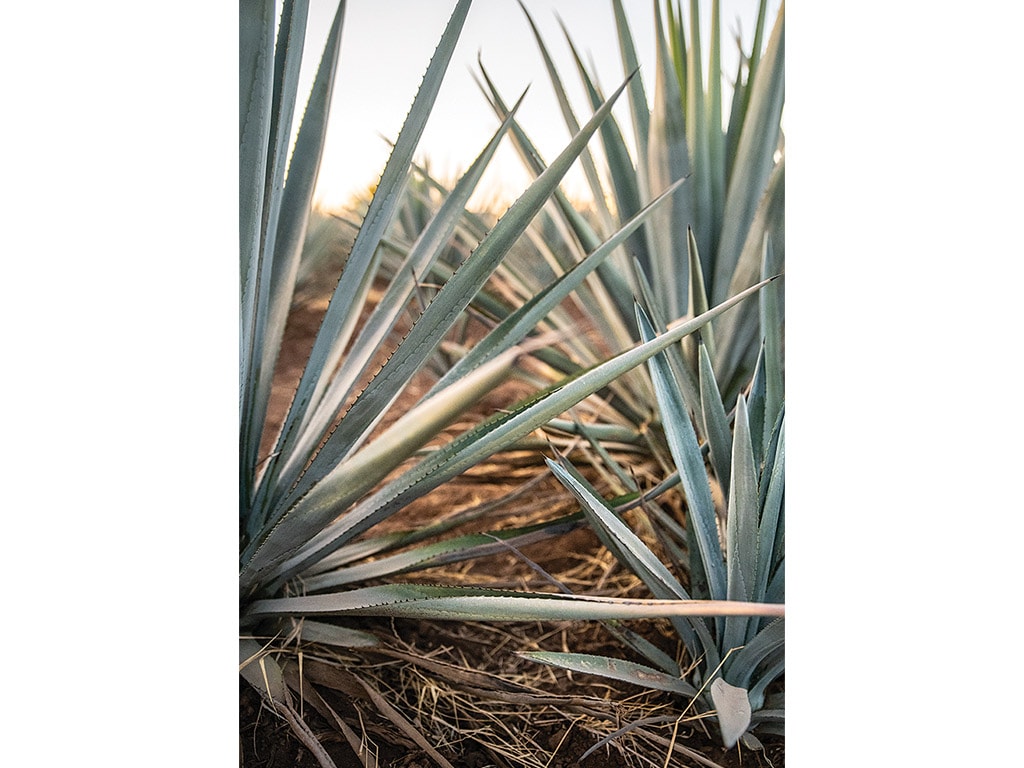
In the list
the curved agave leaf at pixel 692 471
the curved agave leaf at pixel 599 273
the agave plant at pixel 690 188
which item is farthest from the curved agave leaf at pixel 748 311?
the curved agave leaf at pixel 692 471

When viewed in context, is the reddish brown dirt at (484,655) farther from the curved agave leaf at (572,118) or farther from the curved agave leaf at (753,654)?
the curved agave leaf at (572,118)

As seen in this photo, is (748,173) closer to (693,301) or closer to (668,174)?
(668,174)

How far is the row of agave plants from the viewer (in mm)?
645

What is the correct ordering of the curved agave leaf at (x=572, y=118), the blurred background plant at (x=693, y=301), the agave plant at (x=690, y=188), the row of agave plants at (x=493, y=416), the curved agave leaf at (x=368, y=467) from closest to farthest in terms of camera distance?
the curved agave leaf at (x=368, y=467), the row of agave plants at (x=493, y=416), the blurred background plant at (x=693, y=301), the curved agave leaf at (x=572, y=118), the agave plant at (x=690, y=188)

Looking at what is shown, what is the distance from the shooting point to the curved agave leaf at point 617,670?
2.21 ft

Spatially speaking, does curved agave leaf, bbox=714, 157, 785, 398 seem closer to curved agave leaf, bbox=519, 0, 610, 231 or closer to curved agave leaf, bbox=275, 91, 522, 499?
curved agave leaf, bbox=519, 0, 610, 231

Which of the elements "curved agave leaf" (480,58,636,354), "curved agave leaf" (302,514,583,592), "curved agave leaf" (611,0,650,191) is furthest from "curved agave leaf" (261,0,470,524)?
"curved agave leaf" (611,0,650,191)

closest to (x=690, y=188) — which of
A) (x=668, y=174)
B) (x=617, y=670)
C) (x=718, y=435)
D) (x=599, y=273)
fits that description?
(x=668, y=174)

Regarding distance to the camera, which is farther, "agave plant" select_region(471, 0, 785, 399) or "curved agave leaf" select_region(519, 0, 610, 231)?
"agave plant" select_region(471, 0, 785, 399)
